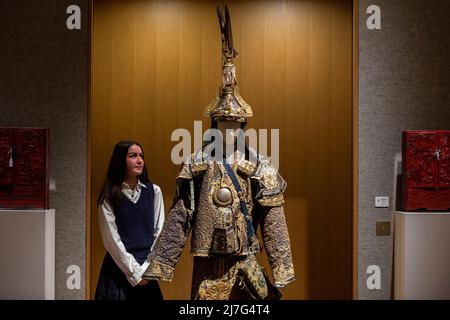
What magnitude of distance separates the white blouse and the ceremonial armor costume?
1.26ft

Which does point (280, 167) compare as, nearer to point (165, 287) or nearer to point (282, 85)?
point (282, 85)

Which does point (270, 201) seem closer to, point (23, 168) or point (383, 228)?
point (383, 228)

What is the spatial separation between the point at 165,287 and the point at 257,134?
44.5 inches

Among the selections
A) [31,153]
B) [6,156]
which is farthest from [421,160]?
[6,156]

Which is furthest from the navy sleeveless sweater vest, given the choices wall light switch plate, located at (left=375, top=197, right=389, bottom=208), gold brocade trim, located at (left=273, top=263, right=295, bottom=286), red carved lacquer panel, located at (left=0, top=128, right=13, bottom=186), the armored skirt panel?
wall light switch plate, located at (left=375, top=197, right=389, bottom=208)

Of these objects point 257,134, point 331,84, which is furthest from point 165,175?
point 331,84

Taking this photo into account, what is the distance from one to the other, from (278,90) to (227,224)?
1.33 metres

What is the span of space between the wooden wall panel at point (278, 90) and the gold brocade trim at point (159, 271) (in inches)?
39.7

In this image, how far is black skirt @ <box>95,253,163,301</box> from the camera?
344 cm

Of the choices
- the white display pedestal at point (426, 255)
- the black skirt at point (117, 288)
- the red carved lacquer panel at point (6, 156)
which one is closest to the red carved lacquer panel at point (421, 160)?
the white display pedestal at point (426, 255)

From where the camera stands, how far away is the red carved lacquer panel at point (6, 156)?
3602 mm

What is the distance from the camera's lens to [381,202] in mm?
3900

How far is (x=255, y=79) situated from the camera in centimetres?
403

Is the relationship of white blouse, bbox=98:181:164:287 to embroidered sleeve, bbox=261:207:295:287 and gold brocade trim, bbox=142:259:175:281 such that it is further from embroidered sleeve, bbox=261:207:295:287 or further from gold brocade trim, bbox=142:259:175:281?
embroidered sleeve, bbox=261:207:295:287
